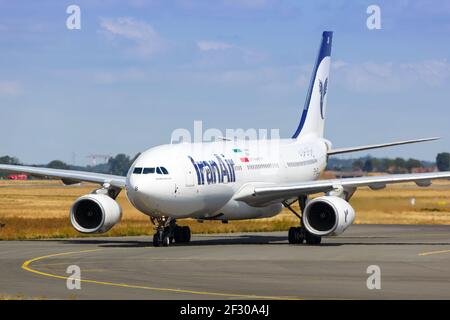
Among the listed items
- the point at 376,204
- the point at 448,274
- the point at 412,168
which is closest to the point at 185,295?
the point at 448,274

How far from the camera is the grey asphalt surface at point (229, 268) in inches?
949

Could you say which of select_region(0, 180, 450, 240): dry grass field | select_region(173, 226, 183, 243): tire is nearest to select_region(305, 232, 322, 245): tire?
select_region(173, 226, 183, 243): tire

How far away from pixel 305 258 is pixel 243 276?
6.78 metres

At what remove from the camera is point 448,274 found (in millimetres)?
28969

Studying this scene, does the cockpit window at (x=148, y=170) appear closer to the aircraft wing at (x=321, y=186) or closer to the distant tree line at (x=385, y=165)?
the aircraft wing at (x=321, y=186)

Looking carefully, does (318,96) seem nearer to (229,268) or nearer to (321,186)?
(321,186)

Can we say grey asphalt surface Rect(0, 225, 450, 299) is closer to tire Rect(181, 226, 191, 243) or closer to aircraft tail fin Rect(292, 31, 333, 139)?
tire Rect(181, 226, 191, 243)

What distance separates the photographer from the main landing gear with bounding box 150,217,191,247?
1572 inches

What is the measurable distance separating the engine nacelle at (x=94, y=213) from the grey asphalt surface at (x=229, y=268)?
779 mm

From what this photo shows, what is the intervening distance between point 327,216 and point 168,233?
6.10 metres

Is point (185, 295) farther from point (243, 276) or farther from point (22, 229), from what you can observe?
point (22, 229)

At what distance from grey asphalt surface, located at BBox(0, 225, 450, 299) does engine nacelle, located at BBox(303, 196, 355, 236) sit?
29.9 inches

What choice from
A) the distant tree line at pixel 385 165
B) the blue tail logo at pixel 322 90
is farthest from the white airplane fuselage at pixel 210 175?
the distant tree line at pixel 385 165
